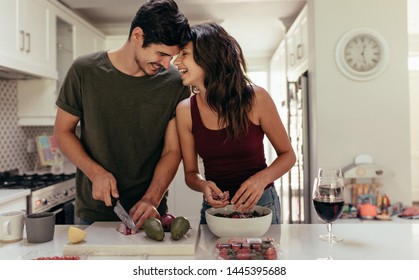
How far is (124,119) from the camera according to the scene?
124cm

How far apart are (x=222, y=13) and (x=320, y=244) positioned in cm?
282

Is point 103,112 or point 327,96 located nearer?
point 103,112

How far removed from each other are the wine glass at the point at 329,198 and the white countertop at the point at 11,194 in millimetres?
1495

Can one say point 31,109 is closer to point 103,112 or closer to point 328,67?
point 103,112

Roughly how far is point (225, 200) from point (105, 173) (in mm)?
363

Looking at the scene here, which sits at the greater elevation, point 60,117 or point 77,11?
point 77,11

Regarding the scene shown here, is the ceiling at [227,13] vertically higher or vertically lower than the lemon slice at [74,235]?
higher

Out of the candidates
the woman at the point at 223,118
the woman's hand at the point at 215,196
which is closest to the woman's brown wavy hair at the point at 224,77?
the woman at the point at 223,118

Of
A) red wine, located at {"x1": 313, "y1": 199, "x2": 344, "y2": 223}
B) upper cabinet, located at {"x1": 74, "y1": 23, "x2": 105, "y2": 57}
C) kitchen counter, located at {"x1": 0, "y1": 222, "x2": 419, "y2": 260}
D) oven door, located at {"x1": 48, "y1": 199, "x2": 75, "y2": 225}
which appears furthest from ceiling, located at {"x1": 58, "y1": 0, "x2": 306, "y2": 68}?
red wine, located at {"x1": 313, "y1": 199, "x2": 344, "y2": 223}

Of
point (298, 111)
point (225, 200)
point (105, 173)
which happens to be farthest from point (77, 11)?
point (225, 200)

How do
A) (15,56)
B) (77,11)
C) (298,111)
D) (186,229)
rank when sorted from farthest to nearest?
(77,11)
(298,111)
(15,56)
(186,229)

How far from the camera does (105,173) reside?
43.3 inches

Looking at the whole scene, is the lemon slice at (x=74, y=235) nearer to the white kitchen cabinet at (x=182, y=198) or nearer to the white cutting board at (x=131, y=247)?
the white cutting board at (x=131, y=247)

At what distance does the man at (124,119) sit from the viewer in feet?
4.00
